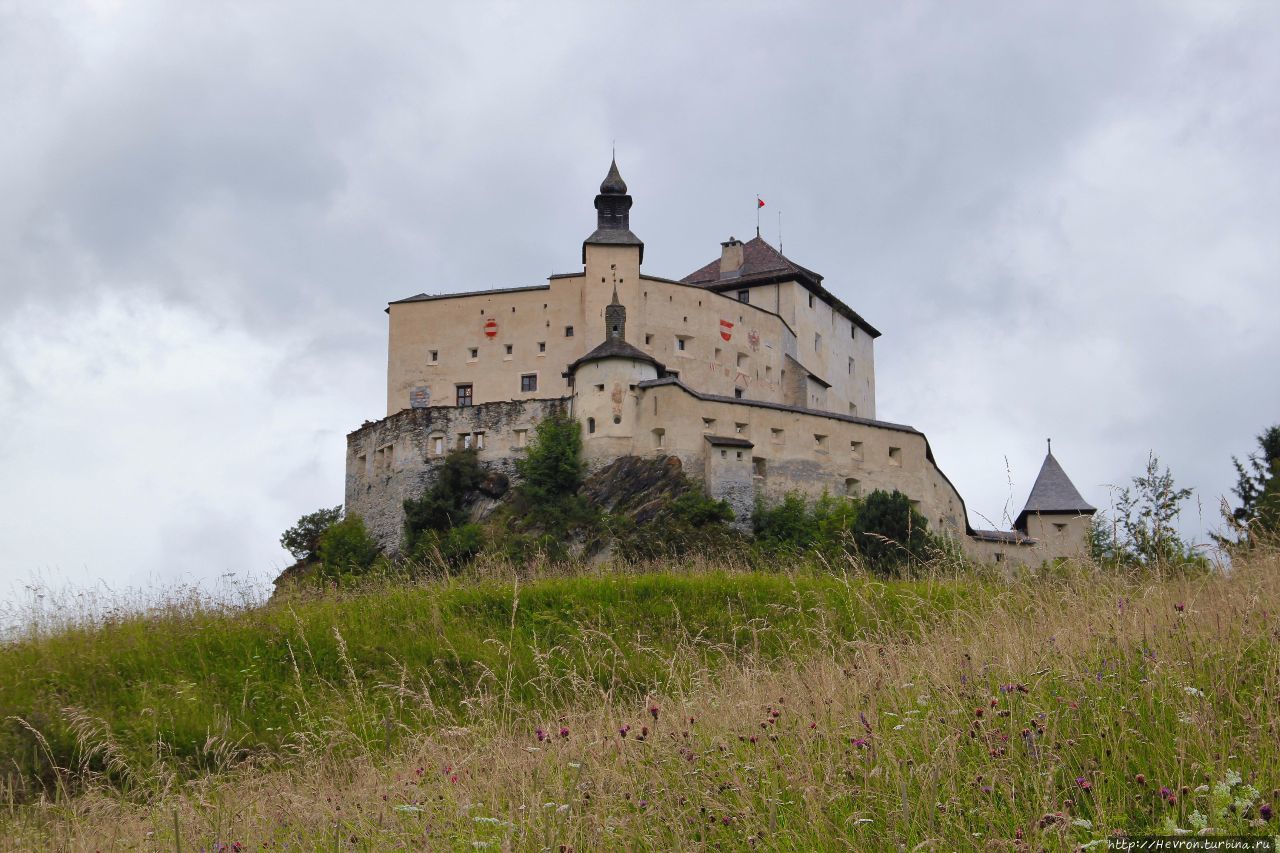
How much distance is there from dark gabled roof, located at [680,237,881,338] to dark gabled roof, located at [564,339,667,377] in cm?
1152

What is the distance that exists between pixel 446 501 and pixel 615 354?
8.30 meters

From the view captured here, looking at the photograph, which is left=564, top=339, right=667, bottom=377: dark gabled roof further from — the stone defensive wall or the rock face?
the rock face

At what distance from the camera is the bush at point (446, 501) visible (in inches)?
1766

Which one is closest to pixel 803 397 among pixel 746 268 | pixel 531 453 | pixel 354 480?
pixel 746 268

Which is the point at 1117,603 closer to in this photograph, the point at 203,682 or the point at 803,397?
the point at 203,682

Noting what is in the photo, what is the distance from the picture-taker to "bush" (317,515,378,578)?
44.1 m

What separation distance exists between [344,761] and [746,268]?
5170 centimetres

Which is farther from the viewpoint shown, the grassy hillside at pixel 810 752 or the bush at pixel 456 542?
the bush at pixel 456 542

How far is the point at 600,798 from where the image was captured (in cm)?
565

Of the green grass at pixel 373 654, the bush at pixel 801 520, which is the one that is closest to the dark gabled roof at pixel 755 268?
the bush at pixel 801 520

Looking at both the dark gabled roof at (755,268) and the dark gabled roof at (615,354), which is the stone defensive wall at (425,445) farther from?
the dark gabled roof at (755,268)

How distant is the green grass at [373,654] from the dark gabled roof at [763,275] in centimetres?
4334

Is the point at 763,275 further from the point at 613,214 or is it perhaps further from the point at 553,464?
the point at 553,464

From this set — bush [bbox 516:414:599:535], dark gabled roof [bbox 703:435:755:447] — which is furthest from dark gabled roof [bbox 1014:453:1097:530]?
bush [bbox 516:414:599:535]
